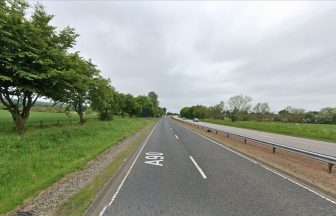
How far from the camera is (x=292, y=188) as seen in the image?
7.24 meters

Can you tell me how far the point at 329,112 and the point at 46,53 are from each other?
325ft

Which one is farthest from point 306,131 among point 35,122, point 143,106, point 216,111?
point 143,106

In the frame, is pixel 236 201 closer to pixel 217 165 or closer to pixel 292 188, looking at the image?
pixel 292 188

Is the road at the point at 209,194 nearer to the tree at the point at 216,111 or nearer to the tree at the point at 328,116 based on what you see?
the tree at the point at 328,116

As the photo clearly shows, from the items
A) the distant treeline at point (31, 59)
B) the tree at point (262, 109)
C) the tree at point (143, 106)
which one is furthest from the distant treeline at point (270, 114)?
the distant treeline at point (31, 59)

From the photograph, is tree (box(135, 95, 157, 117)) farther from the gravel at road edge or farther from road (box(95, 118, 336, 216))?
road (box(95, 118, 336, 216))

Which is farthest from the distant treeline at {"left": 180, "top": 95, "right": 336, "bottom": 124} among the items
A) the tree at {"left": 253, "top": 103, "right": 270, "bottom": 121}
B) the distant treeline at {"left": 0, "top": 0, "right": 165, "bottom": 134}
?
the distant treeline at {"left": 0, "top": 0, "right": 165, "bottom": 134}

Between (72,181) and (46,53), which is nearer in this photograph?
(72,181)

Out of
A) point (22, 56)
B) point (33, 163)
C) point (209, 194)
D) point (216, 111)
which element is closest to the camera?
point (209, 194)

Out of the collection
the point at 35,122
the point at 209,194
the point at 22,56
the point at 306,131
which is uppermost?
the point at 22,56

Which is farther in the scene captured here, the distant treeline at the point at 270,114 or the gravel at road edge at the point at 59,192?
the distant treeline at the point at 270,114

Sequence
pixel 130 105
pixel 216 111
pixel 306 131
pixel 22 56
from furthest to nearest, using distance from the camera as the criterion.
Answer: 1. pixel 216 111
2. pixel 130 105
3. pixel 306 131
4. pixel 22 56

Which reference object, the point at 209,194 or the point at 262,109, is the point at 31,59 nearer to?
the point at 209,194

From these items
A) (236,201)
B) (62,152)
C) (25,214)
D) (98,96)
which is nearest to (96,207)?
(25,214)
